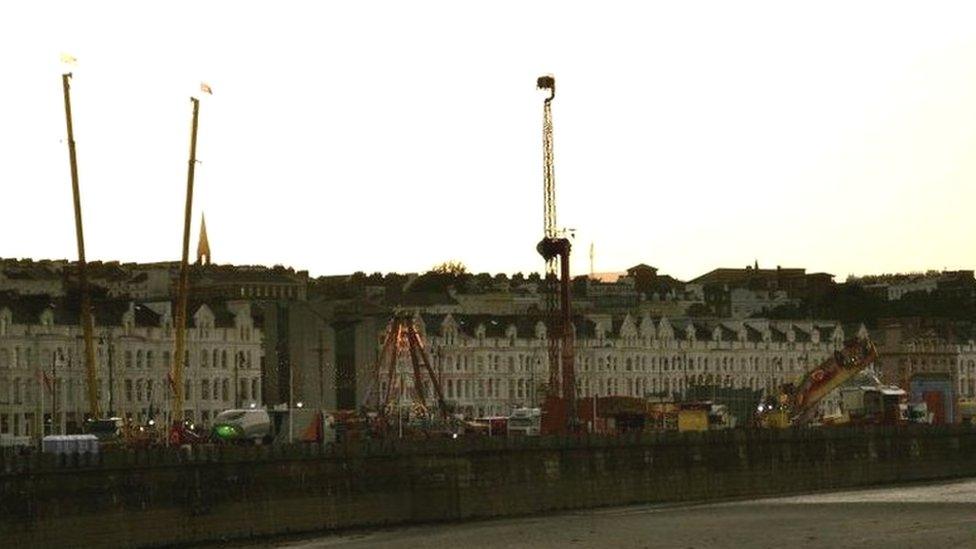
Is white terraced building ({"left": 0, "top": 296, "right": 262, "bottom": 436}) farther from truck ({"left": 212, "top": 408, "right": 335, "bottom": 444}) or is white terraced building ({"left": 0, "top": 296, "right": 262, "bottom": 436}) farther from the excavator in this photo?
the excavator

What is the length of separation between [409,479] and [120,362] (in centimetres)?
6519

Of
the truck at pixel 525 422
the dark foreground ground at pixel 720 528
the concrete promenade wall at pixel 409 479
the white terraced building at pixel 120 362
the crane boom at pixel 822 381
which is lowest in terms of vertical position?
the dark foreground ground at pixel 720 528

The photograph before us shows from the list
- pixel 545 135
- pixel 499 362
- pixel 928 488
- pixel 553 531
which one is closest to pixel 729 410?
pixel 545 135

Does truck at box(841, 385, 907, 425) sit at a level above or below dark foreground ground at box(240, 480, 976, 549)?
above

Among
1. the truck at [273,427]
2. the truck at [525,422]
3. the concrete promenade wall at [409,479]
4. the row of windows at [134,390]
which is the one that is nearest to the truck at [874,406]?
the concrete promenade wall at [409,479]

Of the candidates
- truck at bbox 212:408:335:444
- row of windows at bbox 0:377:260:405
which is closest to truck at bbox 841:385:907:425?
truck at bbox 212:408:335:444

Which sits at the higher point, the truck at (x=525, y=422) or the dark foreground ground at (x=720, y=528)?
the truck at (x=525, y=422)

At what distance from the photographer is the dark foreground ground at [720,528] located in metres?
80.8

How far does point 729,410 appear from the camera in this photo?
493ft

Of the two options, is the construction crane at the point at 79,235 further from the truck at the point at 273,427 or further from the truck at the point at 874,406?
the truck at the point at 874,406

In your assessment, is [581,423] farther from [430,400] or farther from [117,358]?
[430,400]

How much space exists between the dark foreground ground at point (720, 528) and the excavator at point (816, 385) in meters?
28.3

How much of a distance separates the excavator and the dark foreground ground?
2825cm

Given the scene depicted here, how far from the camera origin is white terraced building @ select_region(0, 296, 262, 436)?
149000 millimetres
